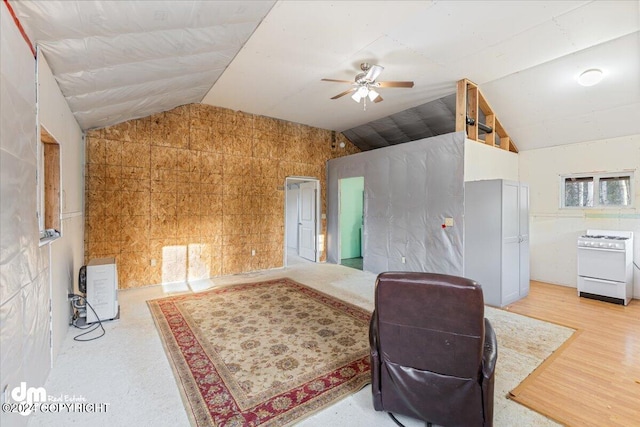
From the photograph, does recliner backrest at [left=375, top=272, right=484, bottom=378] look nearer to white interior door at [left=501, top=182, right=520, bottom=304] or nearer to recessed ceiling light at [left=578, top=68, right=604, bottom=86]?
white interior door at [left=501, top=182, right=520, bottom=304]

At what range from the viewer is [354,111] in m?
5.77

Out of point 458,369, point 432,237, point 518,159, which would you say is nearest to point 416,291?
point 458,369

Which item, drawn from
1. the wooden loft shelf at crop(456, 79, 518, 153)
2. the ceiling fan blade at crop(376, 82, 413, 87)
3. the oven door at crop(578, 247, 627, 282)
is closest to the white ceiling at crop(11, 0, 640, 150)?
the wooden loft shelf at crop(456, 79, 518, 153)

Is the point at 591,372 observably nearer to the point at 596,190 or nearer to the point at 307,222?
the point at 596,190

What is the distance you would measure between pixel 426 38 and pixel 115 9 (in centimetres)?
299

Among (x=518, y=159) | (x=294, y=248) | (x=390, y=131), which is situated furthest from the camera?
(x=294, y=248)

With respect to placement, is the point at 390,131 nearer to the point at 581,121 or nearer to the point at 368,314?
the point at 581,121

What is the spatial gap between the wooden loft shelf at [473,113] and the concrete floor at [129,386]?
3.82 meters

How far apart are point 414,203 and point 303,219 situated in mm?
3439

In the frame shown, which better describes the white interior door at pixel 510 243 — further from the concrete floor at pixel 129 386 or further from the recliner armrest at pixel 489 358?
the recliner armrest at pixel 489 358

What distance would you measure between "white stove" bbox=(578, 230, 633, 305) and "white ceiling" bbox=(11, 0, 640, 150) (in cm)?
174

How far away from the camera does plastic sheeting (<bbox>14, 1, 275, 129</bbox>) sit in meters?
1.92

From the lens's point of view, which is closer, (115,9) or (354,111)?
(115,9)

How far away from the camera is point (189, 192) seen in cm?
527
